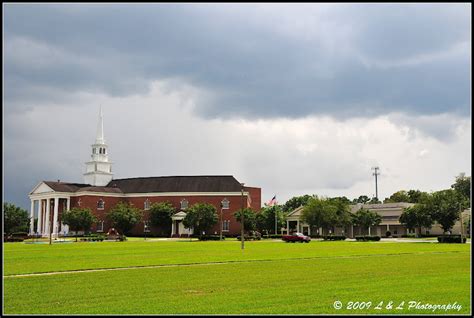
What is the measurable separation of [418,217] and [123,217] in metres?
49.0

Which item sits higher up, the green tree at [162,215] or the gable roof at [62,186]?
the gable roof at [62,186]

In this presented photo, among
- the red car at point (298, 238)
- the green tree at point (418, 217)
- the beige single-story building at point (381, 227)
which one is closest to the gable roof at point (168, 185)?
the beige single-story building at point (381, 227)

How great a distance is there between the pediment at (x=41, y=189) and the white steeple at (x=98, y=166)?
10.1 meters

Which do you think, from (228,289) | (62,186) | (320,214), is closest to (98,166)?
(62,186)

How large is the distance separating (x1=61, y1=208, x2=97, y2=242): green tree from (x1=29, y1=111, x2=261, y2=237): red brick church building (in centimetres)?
489

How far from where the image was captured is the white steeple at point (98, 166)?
115 metres

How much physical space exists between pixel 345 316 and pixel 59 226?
101 meters

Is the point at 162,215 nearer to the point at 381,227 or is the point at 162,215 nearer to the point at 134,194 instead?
the point at 134,194

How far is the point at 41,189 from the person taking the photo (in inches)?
4264

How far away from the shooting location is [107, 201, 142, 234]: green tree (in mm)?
96125

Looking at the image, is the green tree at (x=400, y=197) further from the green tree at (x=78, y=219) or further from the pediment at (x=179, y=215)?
the green tree at (x=78, y=219)

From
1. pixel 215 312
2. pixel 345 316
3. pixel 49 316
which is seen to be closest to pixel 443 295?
pixel 345 316

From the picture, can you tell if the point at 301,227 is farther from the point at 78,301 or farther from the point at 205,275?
the point at 78,301

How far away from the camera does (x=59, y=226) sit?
105625 millimetres
